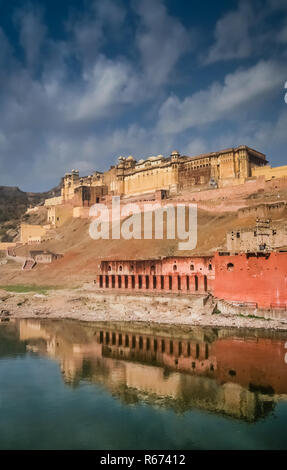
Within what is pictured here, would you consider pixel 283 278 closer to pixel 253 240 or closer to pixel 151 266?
pixel 253 240

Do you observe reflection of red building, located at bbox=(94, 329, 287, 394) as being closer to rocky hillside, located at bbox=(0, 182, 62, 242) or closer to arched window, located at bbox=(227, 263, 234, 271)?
arched window, located at bbox=(227, 263, 234, 271)

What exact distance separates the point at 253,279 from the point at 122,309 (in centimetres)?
1096

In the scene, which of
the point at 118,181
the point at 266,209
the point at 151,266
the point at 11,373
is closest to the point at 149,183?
the point at 118,181

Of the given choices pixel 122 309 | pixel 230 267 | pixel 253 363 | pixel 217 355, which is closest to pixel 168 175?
pixel 122 309

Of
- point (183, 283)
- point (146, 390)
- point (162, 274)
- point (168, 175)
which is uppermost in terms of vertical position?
point (168, 175)

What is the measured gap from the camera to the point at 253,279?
2694 cm

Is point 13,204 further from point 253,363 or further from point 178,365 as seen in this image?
point 253,363

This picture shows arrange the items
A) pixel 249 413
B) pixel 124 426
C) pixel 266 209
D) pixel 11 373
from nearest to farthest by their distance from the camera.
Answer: pixel 124 426, pixel 249 413, pixel 11 373, pixel 266 209

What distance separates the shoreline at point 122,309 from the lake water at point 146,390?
1341mm

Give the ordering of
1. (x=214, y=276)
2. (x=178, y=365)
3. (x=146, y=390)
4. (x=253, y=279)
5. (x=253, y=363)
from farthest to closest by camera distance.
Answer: (x=214, y=276)
(x=253, y=279)
(x=178, y=365)
(x=253, y=363)
(x=146, y=390)

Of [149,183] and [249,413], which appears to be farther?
[149,183]
